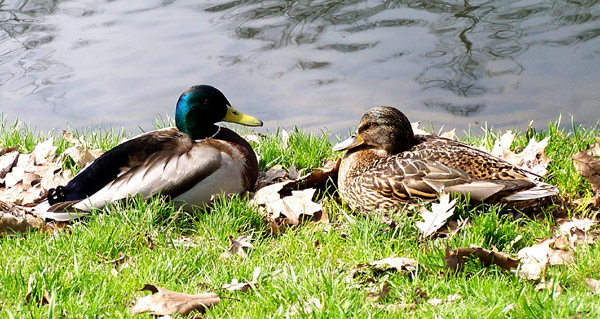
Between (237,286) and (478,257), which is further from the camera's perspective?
(478,257)

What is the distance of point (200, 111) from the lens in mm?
5371

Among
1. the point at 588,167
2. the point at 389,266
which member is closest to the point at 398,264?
the point at 389,266

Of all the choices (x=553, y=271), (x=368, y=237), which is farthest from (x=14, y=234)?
(x=553, y=271)

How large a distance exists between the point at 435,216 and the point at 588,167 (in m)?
1.16

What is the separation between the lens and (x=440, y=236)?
4387 mm

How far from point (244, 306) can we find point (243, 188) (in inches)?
64.6

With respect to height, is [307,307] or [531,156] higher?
[307,307]

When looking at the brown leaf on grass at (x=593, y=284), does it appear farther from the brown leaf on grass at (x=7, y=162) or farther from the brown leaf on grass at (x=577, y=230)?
the brown leaf on grass at (x=7, y=162)

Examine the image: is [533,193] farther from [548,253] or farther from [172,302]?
[172,302]

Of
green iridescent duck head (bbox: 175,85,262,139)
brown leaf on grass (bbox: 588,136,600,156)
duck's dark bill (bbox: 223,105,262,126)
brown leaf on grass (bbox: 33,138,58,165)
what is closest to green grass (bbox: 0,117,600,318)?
brown leaf on grass (bbox: 588,136,600,156)

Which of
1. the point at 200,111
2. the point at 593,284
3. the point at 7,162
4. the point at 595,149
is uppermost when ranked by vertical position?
the point at 200,111

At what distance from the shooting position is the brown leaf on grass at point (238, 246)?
13.9ft

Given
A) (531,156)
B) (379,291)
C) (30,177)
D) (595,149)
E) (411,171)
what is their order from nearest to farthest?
(379,291), (411,171), (531,156), (595,149), (30,177)

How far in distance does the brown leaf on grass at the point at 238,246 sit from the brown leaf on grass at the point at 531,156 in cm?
190
